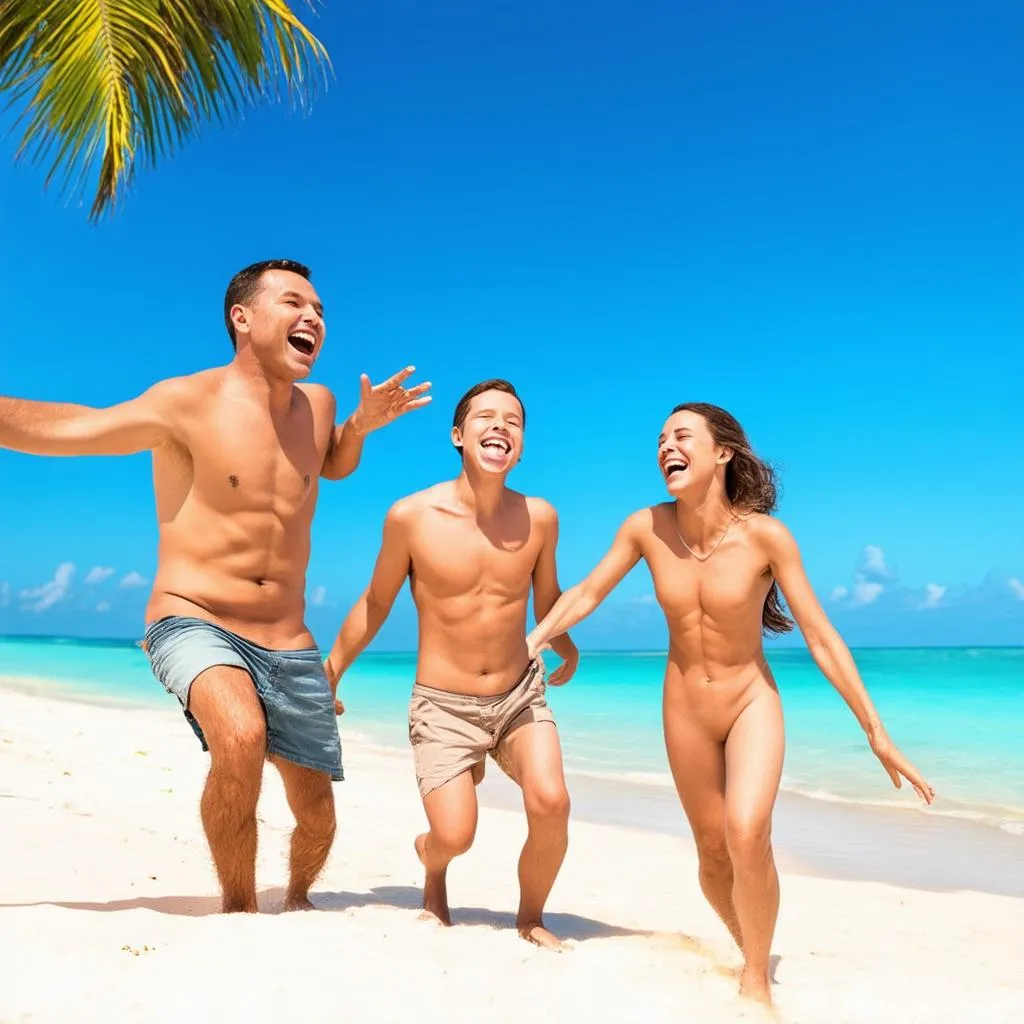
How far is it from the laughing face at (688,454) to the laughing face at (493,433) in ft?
2.22

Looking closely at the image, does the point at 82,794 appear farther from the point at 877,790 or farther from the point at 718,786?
the point at 877,790

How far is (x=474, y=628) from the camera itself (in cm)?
477

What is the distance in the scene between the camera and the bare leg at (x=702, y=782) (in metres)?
4.33

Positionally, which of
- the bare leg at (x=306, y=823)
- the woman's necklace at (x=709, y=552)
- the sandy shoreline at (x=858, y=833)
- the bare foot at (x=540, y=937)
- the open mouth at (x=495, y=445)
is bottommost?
the bare foot at (x=540, y=937)

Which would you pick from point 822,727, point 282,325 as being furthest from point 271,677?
point 822,727

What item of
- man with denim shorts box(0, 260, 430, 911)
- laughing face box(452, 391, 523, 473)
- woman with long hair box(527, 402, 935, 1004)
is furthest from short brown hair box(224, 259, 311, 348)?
woman with long hair box(527, 402, 935, 1004)

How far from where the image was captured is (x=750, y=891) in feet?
13.0

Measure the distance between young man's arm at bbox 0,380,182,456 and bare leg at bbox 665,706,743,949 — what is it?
2.31 m

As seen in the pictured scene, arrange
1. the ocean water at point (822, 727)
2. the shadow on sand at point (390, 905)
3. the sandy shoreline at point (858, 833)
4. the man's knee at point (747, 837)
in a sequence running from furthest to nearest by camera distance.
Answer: the ocean water at point (822, 727) → the sandy shoreline at point (858, 833) → the shadow on sand at point (390, 905) → the man's knee at point (747, 837)

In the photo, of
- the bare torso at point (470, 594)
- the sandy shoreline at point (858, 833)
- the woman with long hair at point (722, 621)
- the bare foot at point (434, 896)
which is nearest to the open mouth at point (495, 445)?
the bare torso at point (470, 594)

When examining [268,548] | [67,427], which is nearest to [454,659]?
[268,548]

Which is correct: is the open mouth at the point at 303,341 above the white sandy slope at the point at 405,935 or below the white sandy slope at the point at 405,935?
above

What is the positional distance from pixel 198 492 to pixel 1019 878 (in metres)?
5.97

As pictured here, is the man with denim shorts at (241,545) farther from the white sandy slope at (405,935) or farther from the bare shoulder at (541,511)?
the bare shoulder at (541,511)
